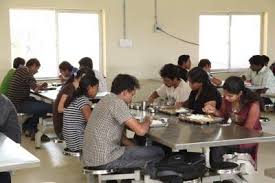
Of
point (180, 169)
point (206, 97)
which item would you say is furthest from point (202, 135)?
point (206, 97)

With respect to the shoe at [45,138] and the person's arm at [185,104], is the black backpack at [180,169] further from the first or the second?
the shoe at [45,138]

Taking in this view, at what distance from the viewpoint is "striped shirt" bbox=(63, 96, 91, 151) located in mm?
3871

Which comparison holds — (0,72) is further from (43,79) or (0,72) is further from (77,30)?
(77,30)

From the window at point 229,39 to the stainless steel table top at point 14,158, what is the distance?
244 inches

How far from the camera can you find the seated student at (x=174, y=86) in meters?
4.63

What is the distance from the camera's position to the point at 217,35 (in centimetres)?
836

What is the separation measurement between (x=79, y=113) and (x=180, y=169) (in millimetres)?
1176

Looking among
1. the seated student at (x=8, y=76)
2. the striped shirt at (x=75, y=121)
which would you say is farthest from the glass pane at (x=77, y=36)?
the striped shirt at (x=75, y=121)

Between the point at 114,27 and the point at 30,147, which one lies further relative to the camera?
the point at 114,27

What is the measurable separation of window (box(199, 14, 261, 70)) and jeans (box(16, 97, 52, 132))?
337cm

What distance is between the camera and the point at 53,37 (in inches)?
280

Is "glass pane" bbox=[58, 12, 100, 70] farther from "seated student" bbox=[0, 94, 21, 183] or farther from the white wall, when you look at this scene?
"seated student" bbox=[0, 94, 21, 183]

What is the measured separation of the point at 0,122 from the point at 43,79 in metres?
4.58

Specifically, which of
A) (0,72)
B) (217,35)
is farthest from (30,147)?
(217,35)
